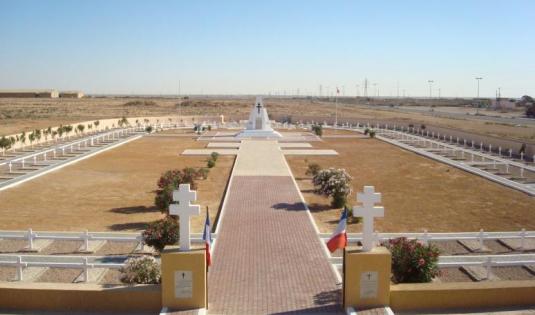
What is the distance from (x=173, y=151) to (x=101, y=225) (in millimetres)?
22345

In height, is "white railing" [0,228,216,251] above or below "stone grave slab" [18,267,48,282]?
above

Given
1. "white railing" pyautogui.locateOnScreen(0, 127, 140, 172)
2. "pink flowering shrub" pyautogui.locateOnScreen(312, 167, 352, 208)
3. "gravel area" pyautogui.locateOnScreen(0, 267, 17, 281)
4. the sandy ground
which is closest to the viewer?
"gravel area" pyautogui.locateOnScreen(0, 267, 17, 281)

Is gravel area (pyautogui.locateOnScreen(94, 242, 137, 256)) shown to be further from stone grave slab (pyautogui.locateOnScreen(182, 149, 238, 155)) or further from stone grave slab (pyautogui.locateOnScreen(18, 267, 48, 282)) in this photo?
stone grave slab (pyautogui.locateOnScreen(182, 149, 238, 155))

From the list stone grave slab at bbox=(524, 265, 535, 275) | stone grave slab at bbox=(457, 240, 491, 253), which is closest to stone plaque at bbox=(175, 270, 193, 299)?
stone grave slab at bbox=(524, 265, 535, 275)

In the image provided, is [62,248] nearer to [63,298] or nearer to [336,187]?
[63,298]

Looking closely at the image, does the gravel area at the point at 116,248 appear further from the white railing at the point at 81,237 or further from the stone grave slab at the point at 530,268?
the stone grave slab at the point at 530,268

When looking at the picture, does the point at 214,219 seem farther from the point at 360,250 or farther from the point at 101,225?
the point at 360,250

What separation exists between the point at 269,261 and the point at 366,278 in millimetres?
3843

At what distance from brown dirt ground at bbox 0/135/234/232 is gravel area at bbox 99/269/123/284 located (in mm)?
3953

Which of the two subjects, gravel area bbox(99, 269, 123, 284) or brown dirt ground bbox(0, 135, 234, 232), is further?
brown dirt ground bbox(0, 135, 234, 232)

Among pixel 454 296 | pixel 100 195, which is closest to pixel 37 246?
pixel 100 195

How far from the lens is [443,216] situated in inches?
708

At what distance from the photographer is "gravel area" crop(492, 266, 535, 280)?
38.7 ft

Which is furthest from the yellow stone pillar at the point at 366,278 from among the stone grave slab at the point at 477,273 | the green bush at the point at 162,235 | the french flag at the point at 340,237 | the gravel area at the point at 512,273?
the green bush at the point at 162,235
